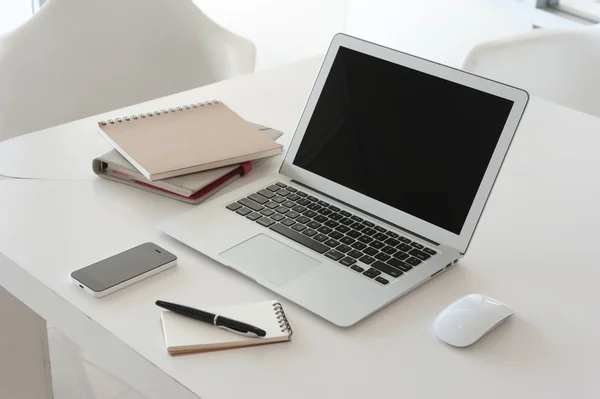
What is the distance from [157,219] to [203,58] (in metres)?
1.01

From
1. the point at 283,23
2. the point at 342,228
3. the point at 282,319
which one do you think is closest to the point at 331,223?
the point at 342,228

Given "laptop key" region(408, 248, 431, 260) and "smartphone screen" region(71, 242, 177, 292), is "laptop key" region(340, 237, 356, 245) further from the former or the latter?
"smartphone screen" region(71, 242, 177, 292)

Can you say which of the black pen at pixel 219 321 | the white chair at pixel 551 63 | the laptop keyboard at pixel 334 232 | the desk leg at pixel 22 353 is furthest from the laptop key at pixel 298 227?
the white chair at pixel 551 63

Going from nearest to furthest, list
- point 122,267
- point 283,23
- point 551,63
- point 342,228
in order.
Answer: point 122,267 < point 342,228 < point 551,63 < point 283,23

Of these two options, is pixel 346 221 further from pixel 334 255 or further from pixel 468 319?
pixel 468 319

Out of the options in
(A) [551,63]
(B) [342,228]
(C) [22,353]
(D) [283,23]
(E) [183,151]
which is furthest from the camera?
(D) [283,23]

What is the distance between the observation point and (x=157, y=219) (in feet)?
3.85

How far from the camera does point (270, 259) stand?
107cm

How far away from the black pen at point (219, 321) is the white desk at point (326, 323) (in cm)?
2

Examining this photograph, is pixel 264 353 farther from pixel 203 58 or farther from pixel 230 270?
pixel 203 58

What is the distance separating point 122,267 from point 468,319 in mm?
444

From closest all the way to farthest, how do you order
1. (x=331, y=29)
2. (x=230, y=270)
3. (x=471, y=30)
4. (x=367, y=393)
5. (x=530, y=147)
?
(x=367, y=393) → (x=230, y=270) → (x=530, y=147) → (x=471, y=30) → (x=331, y=29)

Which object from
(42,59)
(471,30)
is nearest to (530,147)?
(42,59)

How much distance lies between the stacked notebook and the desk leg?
1.23ft
